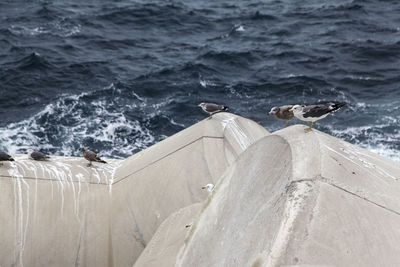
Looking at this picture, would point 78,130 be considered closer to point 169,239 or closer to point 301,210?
point 169,239

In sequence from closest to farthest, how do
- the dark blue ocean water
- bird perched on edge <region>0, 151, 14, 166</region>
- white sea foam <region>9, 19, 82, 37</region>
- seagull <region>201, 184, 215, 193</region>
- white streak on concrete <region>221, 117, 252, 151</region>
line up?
seagull <region>201, 184, 215, 193</region>, bird perched on edge <region>0, 151, 14, 166</region>, white streak on concrete <region>221, 117, 252, 151</region>, the dark blue ocean water, white sea foam <region>9, 19, 82, 37</region>

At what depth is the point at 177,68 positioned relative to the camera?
773 inches

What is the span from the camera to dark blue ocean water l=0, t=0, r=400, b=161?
50.3ft

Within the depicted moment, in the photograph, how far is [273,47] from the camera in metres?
21.5

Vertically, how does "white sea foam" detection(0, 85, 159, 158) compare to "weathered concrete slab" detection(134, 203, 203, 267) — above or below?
below

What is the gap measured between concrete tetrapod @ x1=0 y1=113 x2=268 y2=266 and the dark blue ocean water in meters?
6.07

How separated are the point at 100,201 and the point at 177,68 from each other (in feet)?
40.1

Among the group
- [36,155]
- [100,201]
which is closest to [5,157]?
[36,155]

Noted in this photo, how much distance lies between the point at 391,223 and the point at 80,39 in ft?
64.9

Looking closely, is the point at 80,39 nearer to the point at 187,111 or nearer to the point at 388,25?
the point at 187,111

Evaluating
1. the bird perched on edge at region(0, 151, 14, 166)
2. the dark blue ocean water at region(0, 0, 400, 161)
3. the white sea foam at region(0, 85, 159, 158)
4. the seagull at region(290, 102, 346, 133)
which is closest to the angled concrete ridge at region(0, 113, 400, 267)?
the bird perched on edge at region(0, 151, 14, 166)

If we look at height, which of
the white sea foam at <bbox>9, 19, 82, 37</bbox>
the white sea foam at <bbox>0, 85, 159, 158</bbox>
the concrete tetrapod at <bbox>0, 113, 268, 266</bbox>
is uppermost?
the concrete tetrapod at <bbox>0, 113, 268, 266</bbox>

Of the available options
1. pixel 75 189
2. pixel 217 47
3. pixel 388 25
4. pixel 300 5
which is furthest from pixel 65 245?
pixel 300 5

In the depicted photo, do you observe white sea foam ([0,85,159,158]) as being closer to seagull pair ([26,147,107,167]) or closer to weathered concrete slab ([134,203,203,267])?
seagull pair ([26,147,107,167])
